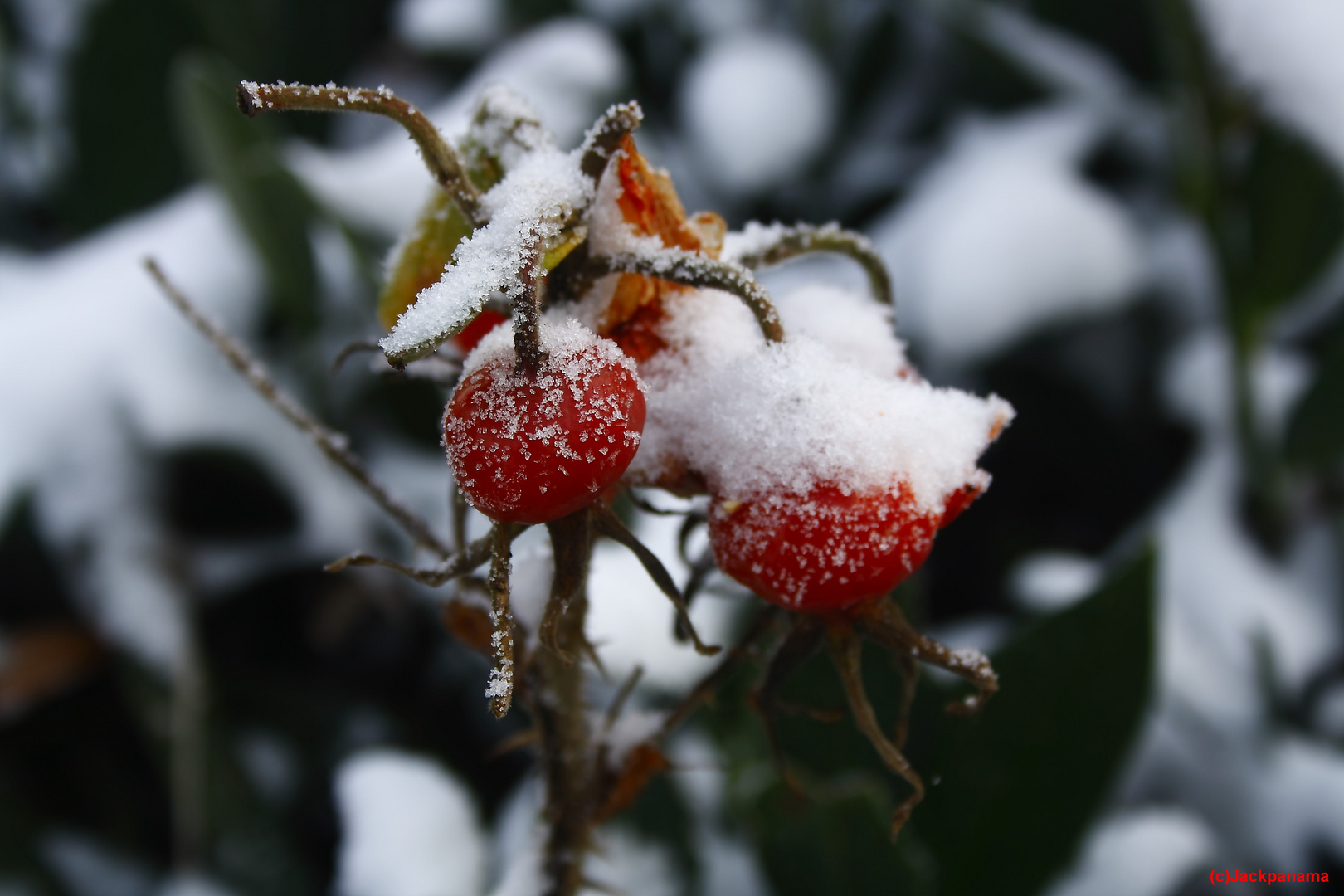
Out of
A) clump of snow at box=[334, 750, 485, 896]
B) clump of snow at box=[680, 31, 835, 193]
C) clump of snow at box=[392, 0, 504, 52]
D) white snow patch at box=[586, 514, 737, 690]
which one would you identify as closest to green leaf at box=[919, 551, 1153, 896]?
white snow patch at box=[586, 514, 737, 690]

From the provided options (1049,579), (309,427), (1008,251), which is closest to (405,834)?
(309,427)

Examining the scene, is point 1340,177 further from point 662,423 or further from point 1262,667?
point 662,423

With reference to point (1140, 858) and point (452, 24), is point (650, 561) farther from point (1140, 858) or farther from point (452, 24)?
point (452, 24)

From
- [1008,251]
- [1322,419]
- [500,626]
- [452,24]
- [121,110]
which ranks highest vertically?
[452,24]

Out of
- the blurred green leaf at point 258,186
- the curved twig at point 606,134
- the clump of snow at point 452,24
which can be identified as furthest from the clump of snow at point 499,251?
the clump of snow at point 452,24

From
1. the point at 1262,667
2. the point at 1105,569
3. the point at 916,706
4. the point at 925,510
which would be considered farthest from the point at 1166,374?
the point at 925,510

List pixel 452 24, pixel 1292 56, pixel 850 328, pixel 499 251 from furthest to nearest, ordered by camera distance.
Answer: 1. pixel 452 24
2. pixel 1292 56
3. pixel 850 328
4. pixel 499 251

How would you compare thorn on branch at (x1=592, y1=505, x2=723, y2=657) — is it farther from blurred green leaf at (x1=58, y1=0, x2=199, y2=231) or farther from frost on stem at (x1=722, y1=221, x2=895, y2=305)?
blurred green leaf at (x1=58, y1=0, x2=199, y2=231)
